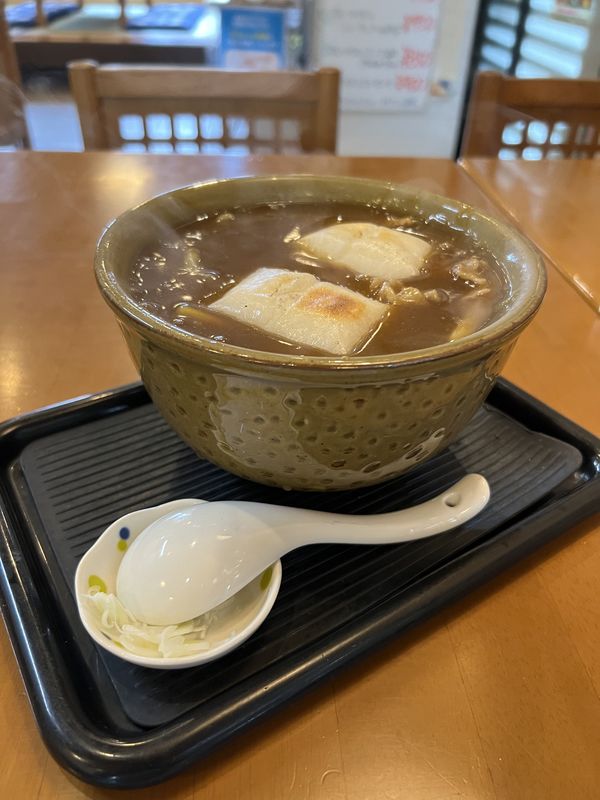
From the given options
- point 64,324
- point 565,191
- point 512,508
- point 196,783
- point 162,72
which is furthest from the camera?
point 162,72

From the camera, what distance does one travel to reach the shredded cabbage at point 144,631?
45 centimetres

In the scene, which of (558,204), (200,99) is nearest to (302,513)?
(558,204)

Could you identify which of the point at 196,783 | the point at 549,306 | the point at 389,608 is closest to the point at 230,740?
the point at 196,783

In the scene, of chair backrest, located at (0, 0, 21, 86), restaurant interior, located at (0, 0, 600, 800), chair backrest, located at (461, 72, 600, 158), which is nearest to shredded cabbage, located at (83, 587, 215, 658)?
restaurant interior, located at (0, 0, 600, 800)

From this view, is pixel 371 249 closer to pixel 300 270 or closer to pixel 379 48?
pixel 300 270

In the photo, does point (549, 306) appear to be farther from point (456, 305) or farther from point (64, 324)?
point (64, 324)

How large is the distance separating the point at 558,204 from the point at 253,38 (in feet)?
8.00

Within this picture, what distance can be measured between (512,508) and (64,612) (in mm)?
417

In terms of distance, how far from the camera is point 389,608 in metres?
0.50

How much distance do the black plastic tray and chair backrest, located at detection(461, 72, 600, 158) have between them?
1.35 m

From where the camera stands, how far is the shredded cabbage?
1.49 feet

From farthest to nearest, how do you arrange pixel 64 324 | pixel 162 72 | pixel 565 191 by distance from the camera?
pixel 162 72, pixel 565 191, pixel 64 324

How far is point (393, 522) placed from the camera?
1.83 ft

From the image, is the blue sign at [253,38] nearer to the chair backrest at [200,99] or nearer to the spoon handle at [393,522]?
the chair backrest at [200,99]
